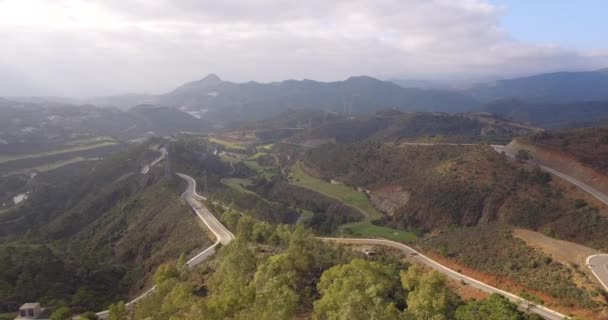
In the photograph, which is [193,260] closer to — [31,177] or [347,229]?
[347,229]

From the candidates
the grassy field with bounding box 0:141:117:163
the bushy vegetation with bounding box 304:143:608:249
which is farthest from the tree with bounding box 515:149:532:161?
the grassy field with bounding box 0:141:117:163

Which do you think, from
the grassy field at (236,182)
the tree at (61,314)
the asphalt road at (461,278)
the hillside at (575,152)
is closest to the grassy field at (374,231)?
the asphalt road at (461,278)

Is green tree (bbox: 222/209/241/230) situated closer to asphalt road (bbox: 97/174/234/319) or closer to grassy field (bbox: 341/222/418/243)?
asphalt road (bbox: 97/174/234/319)

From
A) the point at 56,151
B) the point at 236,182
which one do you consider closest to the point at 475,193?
the point at 236,182

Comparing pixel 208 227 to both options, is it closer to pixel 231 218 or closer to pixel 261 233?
pixel 231 218

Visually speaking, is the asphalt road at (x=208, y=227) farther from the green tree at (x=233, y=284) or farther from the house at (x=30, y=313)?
the green tree at (x=233, y=284)
